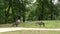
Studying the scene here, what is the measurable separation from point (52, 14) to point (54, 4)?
118 inches

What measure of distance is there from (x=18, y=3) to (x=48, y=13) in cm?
1297

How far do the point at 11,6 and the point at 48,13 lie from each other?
14.1 m

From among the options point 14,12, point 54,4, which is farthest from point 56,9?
point 14,12

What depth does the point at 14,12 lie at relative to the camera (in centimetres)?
4053

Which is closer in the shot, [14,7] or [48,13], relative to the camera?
[14,7]

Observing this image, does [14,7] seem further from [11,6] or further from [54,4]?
[54,4]

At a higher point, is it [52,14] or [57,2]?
[57,2]

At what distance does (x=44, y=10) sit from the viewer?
49469mm

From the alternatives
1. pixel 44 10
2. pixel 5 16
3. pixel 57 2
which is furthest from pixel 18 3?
pixel 57 2

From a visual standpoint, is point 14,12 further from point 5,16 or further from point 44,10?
point 44,10

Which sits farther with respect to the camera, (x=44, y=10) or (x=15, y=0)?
(x=44, y=10)

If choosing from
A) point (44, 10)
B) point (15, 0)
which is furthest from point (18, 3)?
point (44, 10)

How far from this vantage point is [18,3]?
3922 cm

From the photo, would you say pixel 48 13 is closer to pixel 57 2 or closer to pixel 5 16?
pixel 57 2
